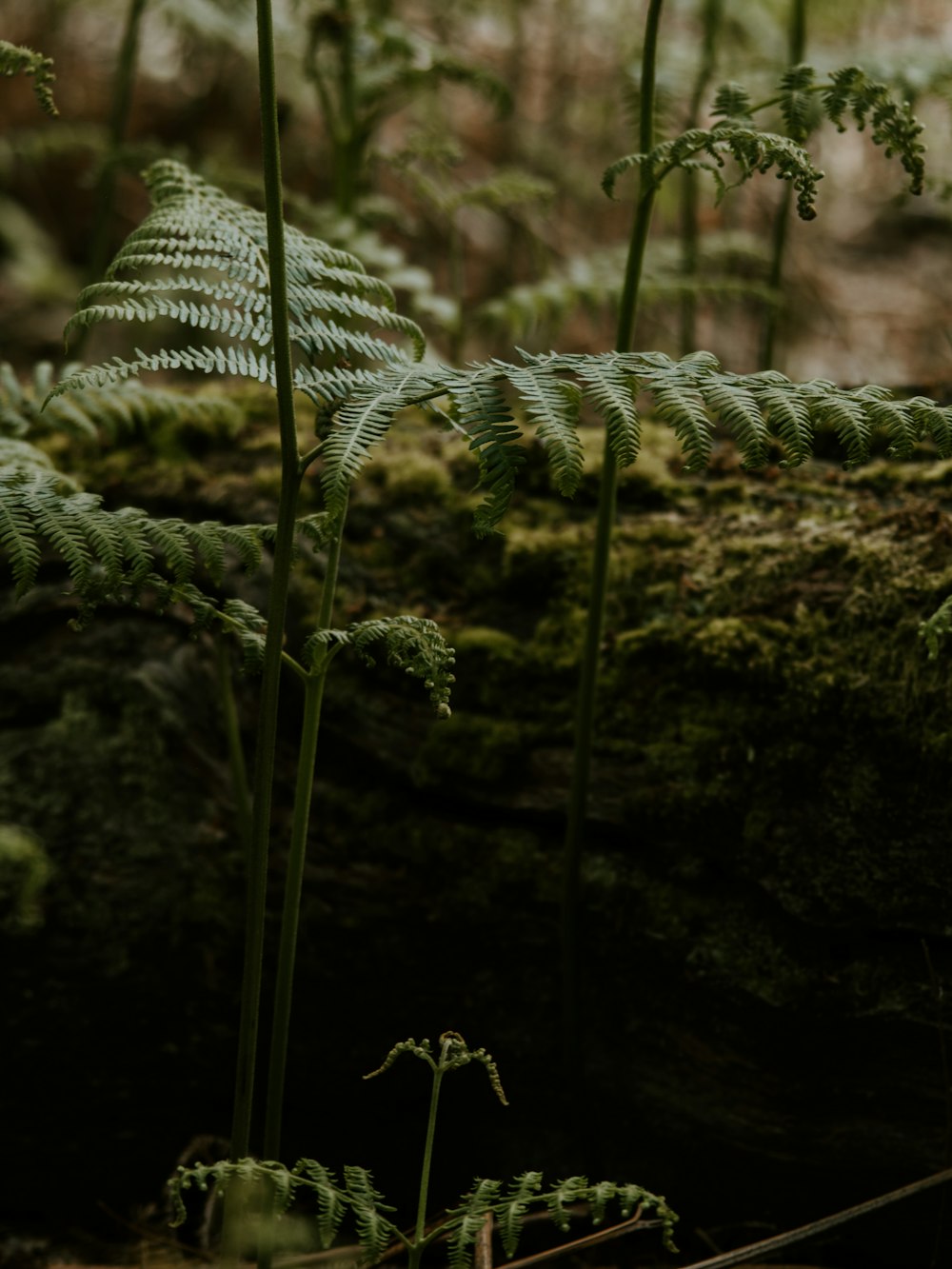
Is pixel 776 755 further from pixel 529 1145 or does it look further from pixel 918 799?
pixel 529 1145

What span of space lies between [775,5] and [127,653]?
368cm

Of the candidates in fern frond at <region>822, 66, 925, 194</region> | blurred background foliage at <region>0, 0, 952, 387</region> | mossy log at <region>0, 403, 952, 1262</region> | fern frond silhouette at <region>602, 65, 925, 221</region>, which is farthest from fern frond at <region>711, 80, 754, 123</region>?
blurred background foliage at <region>0, 0, 952, 387</region>

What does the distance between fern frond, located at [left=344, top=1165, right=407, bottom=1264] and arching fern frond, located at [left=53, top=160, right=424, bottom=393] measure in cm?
114

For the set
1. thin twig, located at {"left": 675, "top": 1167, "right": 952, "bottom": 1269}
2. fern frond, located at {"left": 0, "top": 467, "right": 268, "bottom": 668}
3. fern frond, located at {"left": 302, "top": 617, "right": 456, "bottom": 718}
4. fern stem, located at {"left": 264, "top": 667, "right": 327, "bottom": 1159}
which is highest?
fern frond, located at {"left": 0, "top": 467, "right": 268, "bottom": 668}

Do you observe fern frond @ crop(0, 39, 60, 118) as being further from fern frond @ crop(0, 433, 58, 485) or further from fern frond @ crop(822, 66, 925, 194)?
fern frond @ crop(822, 66, 925, 194)

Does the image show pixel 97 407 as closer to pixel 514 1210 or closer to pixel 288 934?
pixel 288 934

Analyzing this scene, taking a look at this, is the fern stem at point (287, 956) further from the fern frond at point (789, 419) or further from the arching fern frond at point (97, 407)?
the arching fern frond at point (97, 407)

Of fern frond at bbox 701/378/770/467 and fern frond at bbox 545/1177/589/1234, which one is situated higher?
fern frond at bbox 701/378/770/467

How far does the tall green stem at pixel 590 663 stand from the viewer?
5.96 feet

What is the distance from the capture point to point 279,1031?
5.21 feet

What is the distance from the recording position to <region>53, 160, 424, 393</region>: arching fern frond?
1.50 m

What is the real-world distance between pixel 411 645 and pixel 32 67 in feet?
3.23

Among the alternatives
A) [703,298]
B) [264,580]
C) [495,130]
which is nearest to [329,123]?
[264,580]

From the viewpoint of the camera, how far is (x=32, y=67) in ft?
4.81
